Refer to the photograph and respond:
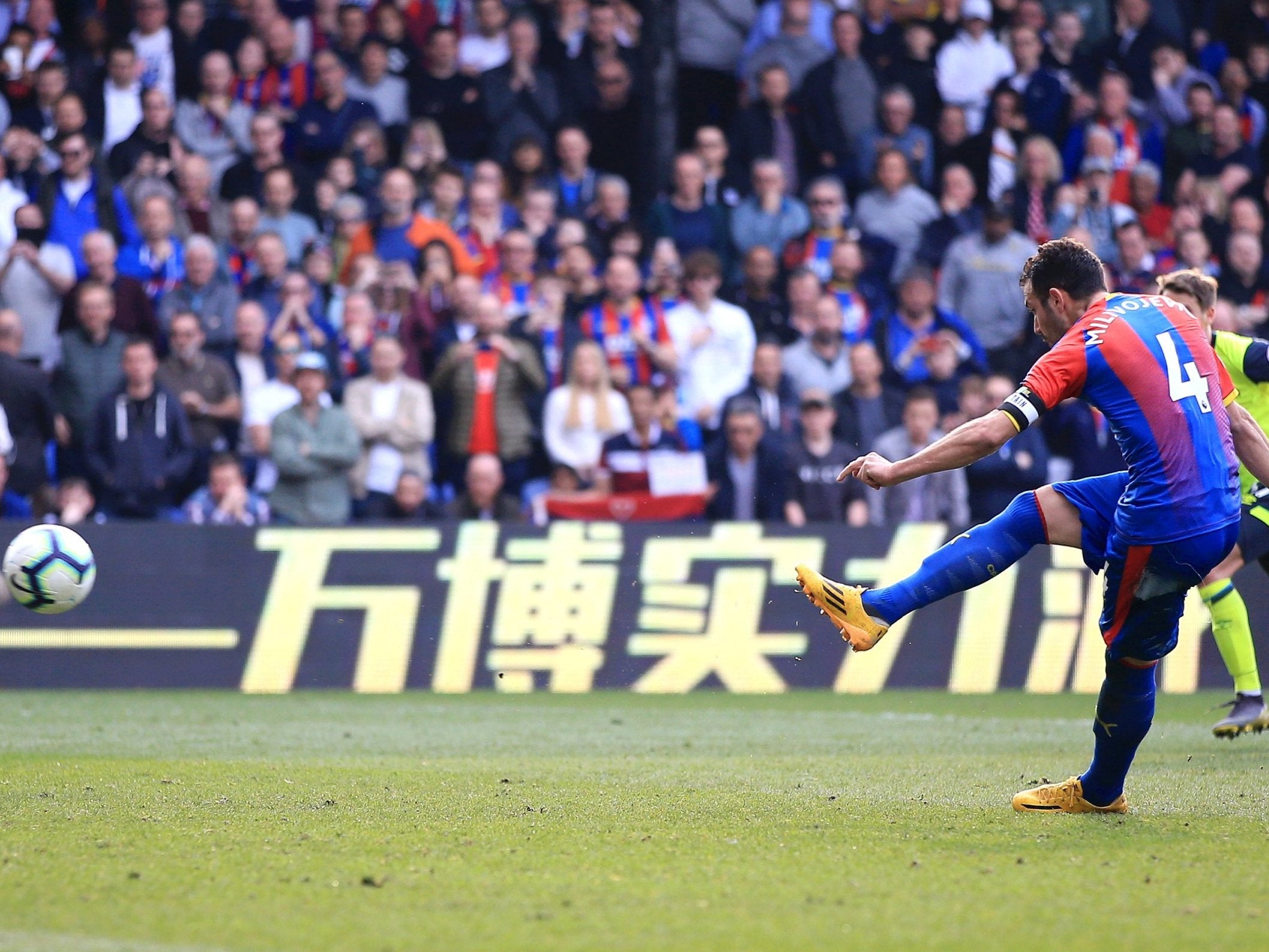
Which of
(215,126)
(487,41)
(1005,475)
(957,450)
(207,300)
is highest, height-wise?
(487,41)

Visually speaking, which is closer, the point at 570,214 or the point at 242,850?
the point at 242,850

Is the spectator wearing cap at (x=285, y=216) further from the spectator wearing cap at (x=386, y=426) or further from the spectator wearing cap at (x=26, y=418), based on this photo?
the spectator wearing cap at (x=26, y=418)

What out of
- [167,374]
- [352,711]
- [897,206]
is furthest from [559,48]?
[352,711]

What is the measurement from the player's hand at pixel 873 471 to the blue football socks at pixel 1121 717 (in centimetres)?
117

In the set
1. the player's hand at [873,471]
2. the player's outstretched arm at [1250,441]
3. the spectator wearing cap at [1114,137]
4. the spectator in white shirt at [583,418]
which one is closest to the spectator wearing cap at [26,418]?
the spectator in white shirt at [583,418]

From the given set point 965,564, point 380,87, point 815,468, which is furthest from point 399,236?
point 965,564

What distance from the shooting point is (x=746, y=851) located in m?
5.49

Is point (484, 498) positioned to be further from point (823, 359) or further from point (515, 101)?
point (515, 101)

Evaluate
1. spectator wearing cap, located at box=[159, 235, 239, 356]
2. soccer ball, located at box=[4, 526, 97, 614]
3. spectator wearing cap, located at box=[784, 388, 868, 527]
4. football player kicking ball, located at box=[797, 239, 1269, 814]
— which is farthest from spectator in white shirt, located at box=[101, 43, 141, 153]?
football player kicking ball, located at box=[797, 239, 1269, 814]

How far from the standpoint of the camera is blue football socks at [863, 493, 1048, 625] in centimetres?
620

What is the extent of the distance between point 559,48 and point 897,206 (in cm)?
368

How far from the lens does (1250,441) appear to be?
260 inches

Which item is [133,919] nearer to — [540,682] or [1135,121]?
[540,682]

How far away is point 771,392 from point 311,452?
12.4ft
